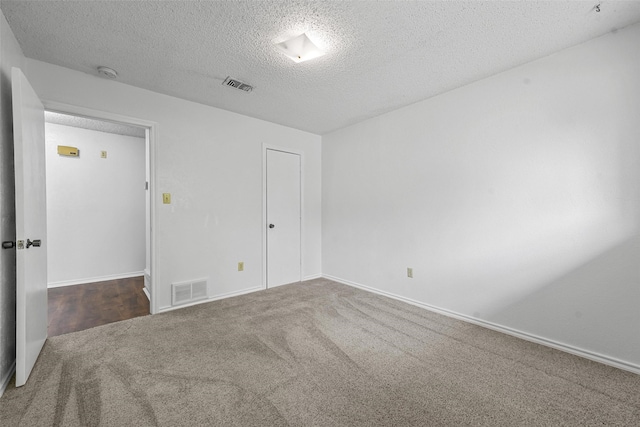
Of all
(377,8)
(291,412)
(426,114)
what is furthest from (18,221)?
(426,114)

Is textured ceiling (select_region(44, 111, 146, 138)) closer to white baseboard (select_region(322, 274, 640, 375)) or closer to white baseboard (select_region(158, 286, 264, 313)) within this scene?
white baseboard (select_region(158, 286, 264, 313))

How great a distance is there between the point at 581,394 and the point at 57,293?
573 centimetres

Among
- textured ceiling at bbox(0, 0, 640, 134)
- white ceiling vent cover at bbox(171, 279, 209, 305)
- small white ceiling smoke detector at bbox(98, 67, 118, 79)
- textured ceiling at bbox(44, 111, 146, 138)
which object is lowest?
white ceiling vent cover at bbox(171, 279, 209, 305)

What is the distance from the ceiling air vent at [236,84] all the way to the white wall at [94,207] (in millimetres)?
3060

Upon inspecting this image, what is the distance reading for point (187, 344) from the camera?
225cm

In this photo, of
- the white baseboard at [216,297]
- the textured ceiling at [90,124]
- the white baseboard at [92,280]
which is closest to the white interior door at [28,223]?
the white baseboard at [216,297]

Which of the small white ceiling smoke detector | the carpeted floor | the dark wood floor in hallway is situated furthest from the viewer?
the dark wood floor in hallway

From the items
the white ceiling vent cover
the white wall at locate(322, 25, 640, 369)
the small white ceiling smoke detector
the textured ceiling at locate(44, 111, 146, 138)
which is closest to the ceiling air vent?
the small white ceiling smoke detector

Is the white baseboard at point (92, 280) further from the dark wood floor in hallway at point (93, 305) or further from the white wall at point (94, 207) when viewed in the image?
the dark wood floor in hallway at point (93, 305)

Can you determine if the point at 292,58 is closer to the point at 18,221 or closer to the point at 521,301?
the point at 18,221

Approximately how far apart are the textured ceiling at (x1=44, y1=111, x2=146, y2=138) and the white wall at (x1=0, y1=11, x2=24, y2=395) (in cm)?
196

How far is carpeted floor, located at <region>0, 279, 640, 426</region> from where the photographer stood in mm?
1466

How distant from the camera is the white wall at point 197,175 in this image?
2613 millimetres

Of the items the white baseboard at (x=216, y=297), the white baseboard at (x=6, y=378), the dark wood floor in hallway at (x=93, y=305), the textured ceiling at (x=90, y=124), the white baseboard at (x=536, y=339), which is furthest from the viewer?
the textured ceiling at (x=90, y=124)
